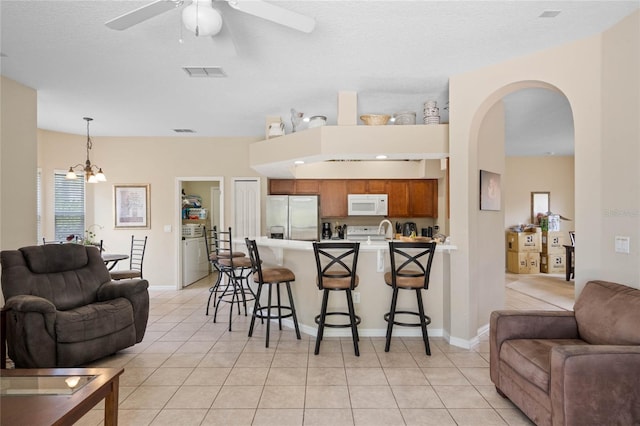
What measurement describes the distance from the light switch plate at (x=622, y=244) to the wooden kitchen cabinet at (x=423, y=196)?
13.8 ft

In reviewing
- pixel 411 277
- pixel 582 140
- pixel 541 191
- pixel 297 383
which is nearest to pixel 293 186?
pixel 411 277

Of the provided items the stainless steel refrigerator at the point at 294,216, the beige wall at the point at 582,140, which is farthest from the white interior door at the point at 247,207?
the beige wall at the point at 582,140

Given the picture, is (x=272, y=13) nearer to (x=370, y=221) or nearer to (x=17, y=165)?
(x=17, y=165)

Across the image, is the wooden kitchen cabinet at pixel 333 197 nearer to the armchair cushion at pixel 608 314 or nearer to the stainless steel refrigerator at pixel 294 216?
the stainless steel refrigerator at pixel 294 216

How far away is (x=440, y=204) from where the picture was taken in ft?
22.2

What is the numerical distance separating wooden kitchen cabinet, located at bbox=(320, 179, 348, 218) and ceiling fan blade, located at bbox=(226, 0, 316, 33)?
4.68m

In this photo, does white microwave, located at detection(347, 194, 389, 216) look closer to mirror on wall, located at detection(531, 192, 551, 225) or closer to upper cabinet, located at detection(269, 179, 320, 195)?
upper cabinet, located at detection(269, 179, 320, 195)

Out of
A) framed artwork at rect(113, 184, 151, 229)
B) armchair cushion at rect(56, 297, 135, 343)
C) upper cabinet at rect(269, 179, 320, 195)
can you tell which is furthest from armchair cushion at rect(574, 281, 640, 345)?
framed artwork at rect(113, 184, 151, 229)

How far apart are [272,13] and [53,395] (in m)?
2.29

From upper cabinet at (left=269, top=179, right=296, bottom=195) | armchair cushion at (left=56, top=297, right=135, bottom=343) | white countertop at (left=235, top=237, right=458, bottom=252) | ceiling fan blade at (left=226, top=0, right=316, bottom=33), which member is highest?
ceiling fan blade at (left=226, top=0, right=316, bottom=33)

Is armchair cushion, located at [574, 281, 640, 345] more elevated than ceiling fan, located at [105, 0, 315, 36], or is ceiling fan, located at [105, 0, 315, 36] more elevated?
ceiling fan, located at [105, 0, 315, 36]

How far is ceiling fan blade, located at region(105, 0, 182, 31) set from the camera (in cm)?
193

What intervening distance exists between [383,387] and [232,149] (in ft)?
16.3

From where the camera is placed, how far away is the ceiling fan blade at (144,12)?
6.33 feet
